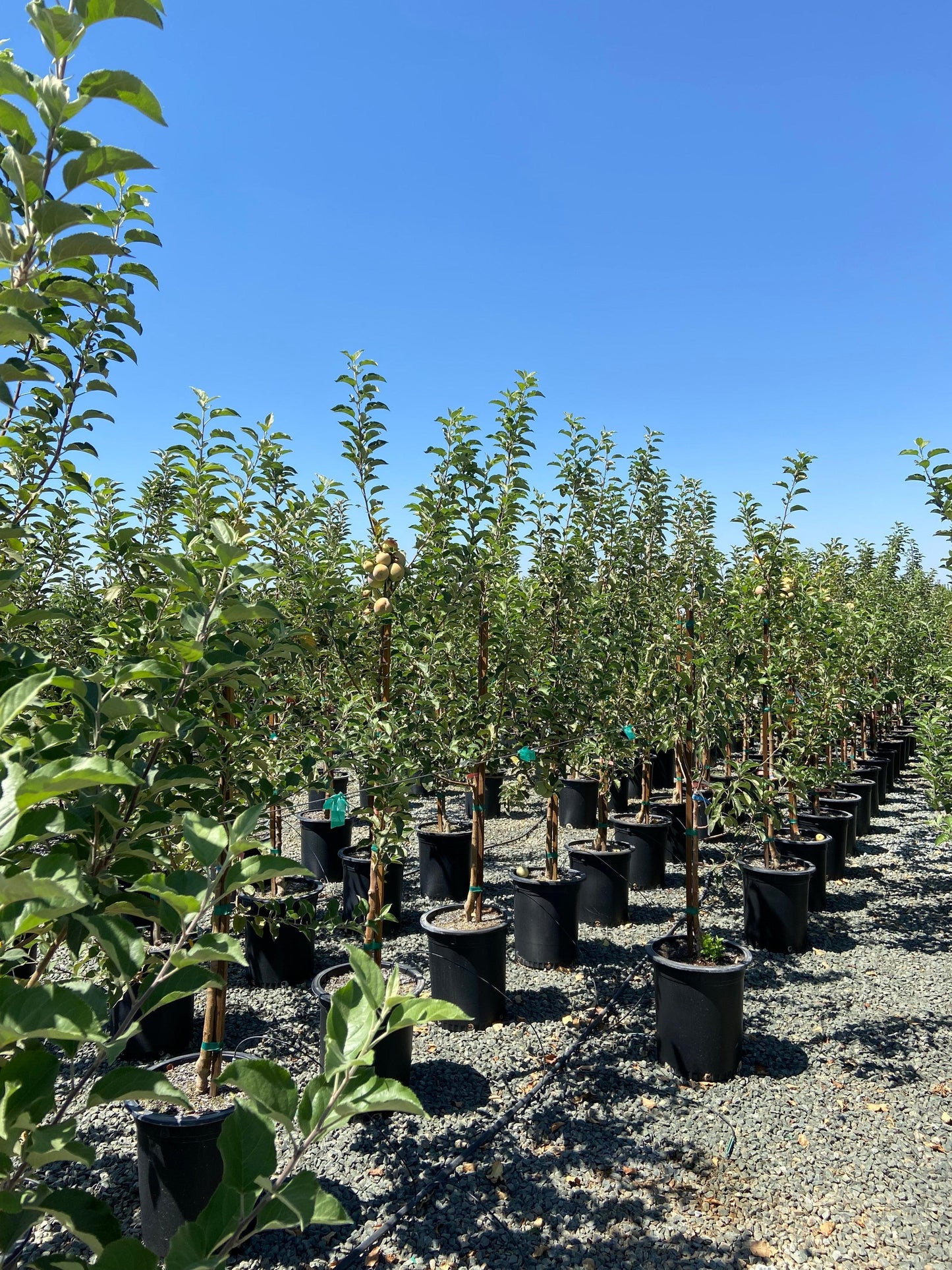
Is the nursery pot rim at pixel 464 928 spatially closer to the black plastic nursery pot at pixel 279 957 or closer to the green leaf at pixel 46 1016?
the black plastic nursery pot at pixel 279 957

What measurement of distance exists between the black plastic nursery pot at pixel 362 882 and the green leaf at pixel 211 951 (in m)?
5.22

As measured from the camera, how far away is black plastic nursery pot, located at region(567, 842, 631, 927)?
6.11 meters

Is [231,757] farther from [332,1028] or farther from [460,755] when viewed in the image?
[332,1028]

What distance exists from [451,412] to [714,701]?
2.18m

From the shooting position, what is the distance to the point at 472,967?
14.4ft

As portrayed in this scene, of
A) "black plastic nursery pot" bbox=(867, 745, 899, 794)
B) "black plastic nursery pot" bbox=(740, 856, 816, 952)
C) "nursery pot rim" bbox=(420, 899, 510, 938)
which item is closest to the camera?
"nursery pot rim" bbox=(420, 899, 510, 938)

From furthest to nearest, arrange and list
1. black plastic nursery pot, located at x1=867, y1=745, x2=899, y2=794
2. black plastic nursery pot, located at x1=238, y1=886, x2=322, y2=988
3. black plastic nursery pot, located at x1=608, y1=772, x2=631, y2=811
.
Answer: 1. black plastic nursery pot, located at x1=867, y1=745, x2=899, y2=794
2. black plastic nursery pot, located at x1=608, y1=772, x2=631, y2=811
3. black plastic nursery pot, located at x1=238, y1=886, x2=322, y2=988

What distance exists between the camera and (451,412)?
12.9ft

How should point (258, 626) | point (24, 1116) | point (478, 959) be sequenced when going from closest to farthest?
point (24, 1116), point (258, 626), point (478, 959)

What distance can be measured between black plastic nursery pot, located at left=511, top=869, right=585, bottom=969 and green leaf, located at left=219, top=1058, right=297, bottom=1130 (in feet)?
15.0

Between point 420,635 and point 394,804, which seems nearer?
point 394,804

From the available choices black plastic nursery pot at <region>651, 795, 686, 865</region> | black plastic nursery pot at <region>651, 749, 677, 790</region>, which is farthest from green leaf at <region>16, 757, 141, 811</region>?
black plastic nursery pot at <region>651, 749, 677, 790</region>

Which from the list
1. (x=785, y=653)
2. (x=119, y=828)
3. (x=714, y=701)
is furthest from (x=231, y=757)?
(x=785, y=653)

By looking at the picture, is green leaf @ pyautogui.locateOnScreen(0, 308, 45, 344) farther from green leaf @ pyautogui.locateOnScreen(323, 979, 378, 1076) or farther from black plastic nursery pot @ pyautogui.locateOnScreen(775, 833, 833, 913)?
black plastic nursery pot @ pyautogui.locateOnScreen(775, 833, 833, 913)
